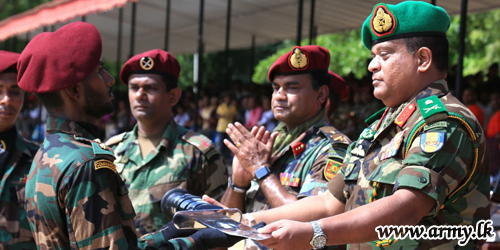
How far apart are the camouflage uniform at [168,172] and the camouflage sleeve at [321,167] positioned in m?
1.00

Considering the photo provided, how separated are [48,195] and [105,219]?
0.80ft

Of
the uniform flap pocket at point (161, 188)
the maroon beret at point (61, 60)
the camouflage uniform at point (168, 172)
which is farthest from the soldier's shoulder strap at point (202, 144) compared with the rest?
the maroon beret at point (61, 60)

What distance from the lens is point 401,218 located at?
1.79 meters

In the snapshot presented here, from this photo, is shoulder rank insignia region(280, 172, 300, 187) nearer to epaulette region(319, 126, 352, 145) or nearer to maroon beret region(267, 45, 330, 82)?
epaulette region(319, 126, 352, 145)

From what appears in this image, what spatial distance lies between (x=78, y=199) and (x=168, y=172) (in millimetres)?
1803

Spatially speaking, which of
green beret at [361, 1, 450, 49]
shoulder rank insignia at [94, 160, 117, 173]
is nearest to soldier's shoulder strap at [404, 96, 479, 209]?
green beret at [361, 1, 450, 49]

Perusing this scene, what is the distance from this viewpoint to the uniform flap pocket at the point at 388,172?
195 cm

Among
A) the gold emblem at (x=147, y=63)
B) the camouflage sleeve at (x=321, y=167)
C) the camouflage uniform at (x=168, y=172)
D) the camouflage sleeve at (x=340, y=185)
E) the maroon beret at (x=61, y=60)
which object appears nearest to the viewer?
the maroon beret at (x=61, y=60)

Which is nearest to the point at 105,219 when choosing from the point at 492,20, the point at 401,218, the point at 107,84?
the point at 107,84

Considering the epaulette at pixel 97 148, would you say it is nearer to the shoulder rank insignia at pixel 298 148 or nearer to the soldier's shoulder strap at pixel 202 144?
the shoulder rank insignia at pixel 298 148

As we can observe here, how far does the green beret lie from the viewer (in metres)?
2.06

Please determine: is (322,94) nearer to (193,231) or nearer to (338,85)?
(338,85)

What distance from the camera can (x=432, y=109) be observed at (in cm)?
192

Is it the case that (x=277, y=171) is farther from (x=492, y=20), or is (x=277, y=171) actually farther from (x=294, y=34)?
(x=492, y=20)
